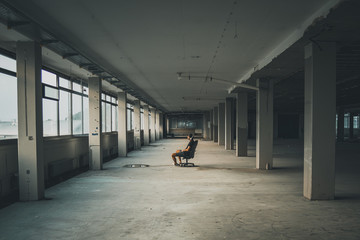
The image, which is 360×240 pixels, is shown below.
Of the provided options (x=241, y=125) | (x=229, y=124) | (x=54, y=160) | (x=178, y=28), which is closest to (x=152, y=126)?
(x=229, y=124)

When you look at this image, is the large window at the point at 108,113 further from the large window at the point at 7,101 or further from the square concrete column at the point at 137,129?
the large window at the point at 7,101

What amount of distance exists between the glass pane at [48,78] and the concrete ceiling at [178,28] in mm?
1798

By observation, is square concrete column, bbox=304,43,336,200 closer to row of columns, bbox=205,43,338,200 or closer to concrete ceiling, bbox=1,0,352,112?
row of columns, bbox=205,43,338,200

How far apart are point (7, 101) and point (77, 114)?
4.16 m

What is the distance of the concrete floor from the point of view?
3.74 meters

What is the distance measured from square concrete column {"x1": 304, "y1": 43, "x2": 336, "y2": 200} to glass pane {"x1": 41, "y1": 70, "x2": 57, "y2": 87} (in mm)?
7456

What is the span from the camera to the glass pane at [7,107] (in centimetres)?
607

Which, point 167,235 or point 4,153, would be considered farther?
point 4,153

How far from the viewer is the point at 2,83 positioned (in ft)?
19.8

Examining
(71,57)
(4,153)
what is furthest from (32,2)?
(4,153)

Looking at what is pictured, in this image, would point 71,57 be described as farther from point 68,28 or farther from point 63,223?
point 63,223

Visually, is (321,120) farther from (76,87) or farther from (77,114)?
(76,87)

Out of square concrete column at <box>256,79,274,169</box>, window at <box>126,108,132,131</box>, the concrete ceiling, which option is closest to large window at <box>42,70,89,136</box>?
the concrete ceiling

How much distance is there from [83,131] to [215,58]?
6.82 meters
